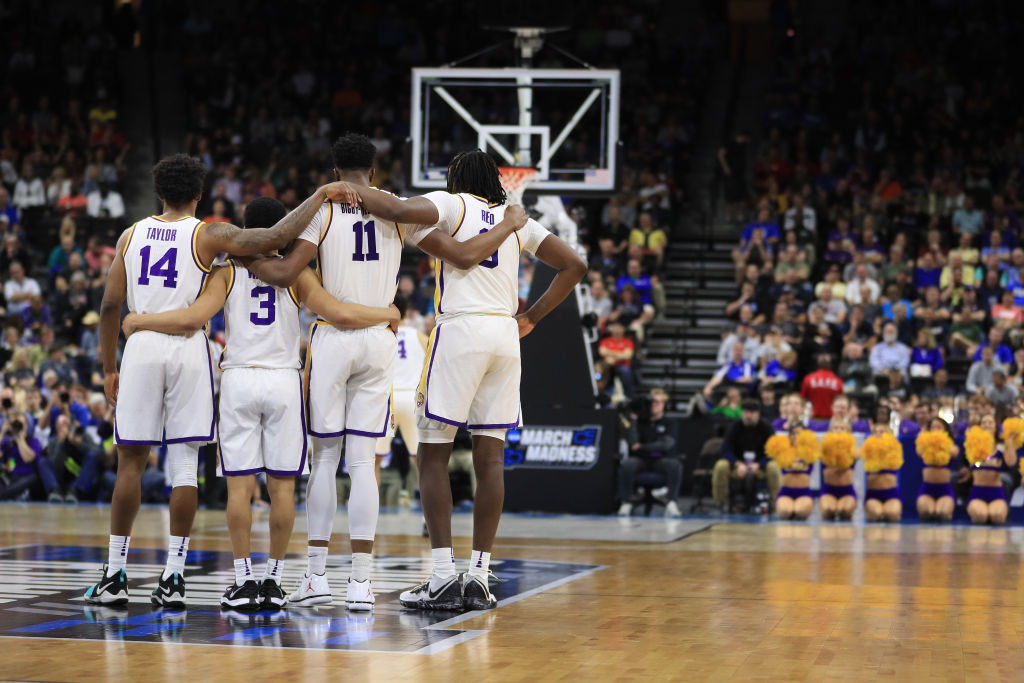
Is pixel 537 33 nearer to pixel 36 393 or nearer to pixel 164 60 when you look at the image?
pixel 36 393

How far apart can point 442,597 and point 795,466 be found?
26.8 ft

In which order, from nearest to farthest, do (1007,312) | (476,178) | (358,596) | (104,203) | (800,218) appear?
(358,596) < (476,178) < (1007,312) < (800,218) < (104,203)

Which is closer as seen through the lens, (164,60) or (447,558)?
(447,558)

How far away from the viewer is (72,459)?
1552 centimetres

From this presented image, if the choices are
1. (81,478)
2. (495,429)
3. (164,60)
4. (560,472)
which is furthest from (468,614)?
(164,60)

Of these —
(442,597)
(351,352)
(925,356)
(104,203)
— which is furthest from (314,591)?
(104,203)

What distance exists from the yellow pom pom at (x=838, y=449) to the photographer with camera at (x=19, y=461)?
28.2 ft

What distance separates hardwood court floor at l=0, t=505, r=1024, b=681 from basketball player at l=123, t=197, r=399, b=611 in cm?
62

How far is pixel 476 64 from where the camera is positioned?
2512cm

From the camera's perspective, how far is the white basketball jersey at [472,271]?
6613mm

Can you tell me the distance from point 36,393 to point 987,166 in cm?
1491

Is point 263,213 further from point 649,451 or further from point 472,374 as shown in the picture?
point 649,451

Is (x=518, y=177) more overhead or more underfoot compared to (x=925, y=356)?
more overhead

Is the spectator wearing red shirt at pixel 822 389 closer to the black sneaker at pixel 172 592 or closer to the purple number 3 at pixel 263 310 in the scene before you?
the purple number 3 at pixel 263 310
